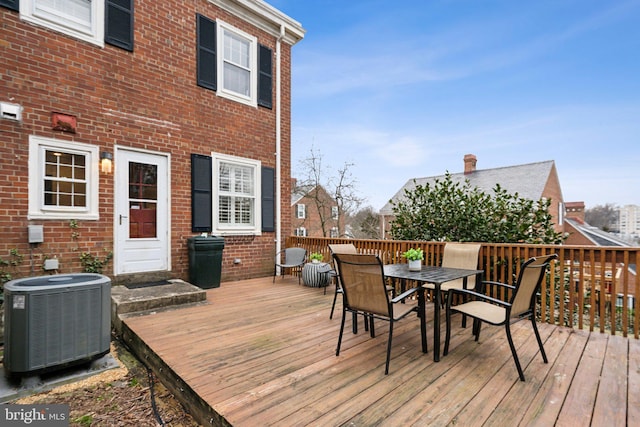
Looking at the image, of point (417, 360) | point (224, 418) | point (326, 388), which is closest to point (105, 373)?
point (224, 418)

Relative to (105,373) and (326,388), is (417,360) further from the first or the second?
(105,373)

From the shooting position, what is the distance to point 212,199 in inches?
230

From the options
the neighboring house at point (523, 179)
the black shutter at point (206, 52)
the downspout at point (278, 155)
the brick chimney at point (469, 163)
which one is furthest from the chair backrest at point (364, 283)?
the brick chimney at point (469, 163)

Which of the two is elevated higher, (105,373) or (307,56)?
(307,56)

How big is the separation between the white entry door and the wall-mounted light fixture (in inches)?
4.6

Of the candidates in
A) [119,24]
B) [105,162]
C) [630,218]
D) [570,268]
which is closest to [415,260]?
[570,268]

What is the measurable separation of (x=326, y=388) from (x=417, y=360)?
3.04 feet

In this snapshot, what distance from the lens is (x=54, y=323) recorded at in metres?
2.44

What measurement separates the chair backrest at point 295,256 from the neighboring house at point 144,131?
0.72m

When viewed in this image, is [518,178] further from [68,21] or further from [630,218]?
[630,218]

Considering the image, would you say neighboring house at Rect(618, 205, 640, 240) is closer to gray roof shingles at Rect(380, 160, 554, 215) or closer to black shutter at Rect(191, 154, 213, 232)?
gray roof shingles at Rect(380, 160, 554, 215)

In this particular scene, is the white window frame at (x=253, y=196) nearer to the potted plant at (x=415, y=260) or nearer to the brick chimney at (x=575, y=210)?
the potted plant at (x=415, y=260)

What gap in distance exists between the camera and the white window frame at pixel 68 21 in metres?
4.05

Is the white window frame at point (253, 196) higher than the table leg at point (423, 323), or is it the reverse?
the white window frame at point (253, 196)
